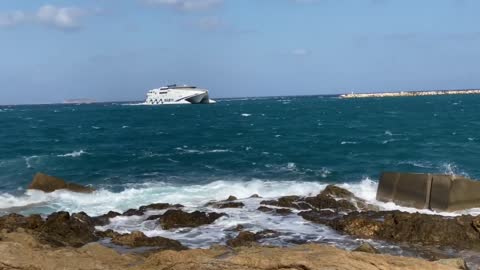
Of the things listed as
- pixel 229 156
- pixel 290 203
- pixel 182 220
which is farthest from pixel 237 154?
pixel 182 220

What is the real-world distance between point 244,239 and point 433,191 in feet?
31.8

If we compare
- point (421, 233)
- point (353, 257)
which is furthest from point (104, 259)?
point (421, 233)

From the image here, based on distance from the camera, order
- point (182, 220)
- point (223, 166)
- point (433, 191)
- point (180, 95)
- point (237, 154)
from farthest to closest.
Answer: point (180, 95), point (237, 154), point (223, 166), point (433, 191), point (182, 220)

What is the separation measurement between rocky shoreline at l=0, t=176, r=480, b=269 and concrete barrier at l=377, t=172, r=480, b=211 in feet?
4.92

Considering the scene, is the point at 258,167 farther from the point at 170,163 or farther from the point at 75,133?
the point at 75,133

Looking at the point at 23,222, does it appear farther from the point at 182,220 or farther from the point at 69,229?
the point at 182,220

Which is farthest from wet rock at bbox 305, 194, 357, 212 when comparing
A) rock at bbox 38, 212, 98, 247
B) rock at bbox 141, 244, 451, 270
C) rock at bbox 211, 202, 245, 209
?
rock at bbox 141, 244, 451, 270

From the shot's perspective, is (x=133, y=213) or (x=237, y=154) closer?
(x=133, y=213)

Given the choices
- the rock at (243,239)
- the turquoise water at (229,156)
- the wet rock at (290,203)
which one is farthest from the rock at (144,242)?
the turquoise water at (229,156)

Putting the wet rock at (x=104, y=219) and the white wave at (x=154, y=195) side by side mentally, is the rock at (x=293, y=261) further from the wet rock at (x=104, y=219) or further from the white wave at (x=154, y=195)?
the white wave at (x=154, y=195)

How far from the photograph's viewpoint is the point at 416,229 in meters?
17.6

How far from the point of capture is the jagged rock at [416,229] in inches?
671

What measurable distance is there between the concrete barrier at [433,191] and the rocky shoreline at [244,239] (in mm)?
1498

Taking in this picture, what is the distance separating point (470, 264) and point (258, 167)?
23.4 metres
